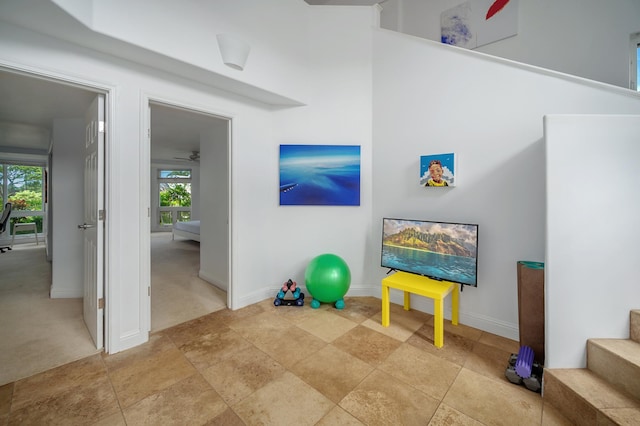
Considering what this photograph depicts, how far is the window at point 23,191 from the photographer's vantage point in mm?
6211

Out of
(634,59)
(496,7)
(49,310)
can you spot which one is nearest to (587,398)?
(634,59)

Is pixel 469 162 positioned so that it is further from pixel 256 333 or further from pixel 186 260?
pixel 186 260

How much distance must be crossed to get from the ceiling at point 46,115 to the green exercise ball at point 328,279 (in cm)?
198

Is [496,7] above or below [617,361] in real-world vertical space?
above

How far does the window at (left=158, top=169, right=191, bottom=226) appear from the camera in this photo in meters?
9.26

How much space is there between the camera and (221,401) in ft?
5.23

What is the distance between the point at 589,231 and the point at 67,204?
17.6 feet

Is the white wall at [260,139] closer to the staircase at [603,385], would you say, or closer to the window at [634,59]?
the staircase at [603,385]

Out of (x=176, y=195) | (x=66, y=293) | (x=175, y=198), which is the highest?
(x=176, y=195)

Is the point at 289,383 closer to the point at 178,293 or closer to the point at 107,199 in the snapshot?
the point at 107,199

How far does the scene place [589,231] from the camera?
1605mm

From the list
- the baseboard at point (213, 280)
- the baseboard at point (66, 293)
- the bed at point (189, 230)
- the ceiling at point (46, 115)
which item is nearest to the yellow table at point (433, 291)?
the baseboard at point (213, 280)

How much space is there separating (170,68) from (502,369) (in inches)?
140

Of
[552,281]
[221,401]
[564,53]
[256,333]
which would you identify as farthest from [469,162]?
[221,401]
